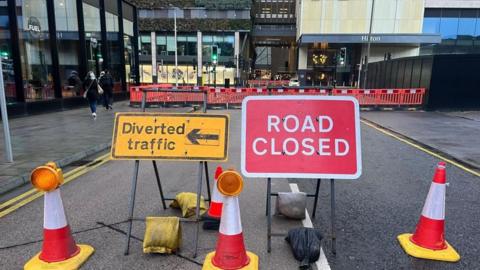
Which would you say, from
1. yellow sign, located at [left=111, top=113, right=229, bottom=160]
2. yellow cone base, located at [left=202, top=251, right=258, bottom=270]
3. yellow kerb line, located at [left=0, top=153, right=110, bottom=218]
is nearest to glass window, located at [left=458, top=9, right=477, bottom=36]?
yellow kerb line, located at [left=0, top=153, right=110, bottom=218]

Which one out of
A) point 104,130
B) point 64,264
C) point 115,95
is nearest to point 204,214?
point 64,264

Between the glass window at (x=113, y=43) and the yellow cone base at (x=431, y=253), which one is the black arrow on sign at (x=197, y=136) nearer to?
the yellow cone base at (x=431, y=253)

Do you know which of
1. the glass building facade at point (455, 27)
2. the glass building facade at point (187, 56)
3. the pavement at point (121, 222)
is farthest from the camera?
the glass building facade at point (187, 56)

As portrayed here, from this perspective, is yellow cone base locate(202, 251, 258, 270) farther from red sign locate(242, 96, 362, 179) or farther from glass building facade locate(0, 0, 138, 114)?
glass building facade locate(0, 0, 138, 114)

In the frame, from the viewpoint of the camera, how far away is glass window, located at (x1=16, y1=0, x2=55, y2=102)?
14711 mm

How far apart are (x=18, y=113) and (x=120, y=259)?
12925mm

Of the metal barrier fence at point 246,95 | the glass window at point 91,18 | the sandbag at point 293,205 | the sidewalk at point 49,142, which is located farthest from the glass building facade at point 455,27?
the sandbag at point 293,205

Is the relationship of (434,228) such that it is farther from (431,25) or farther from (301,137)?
(431,25)

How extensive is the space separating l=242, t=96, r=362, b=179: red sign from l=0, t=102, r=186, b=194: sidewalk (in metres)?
4.26

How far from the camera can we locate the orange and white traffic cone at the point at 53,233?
130 inches

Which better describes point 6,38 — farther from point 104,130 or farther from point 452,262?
point 452,262

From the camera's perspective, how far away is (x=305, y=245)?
3545 millimetres

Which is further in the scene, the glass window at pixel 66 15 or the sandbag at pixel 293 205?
the glass window at pixel 66 15

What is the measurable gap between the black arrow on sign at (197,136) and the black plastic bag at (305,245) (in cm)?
130
